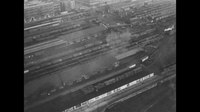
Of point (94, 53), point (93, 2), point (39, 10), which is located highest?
point (93, 2)

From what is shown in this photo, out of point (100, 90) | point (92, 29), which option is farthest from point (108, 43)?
point (100, 90)

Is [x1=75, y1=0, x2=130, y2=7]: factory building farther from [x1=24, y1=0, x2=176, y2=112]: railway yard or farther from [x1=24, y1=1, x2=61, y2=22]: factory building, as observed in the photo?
[x1=24, y1=1, x2=61, y2=22]: factory building

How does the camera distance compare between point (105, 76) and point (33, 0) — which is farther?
point (33, 0)

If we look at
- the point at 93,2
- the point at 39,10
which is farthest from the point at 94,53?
the point at 39,10

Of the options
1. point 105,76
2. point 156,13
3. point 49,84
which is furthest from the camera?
point 156,13

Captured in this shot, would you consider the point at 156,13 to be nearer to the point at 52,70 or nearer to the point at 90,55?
the point at 90,55

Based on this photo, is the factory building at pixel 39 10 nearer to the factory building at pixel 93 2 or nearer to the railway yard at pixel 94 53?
the railway yard at pixel 94 53

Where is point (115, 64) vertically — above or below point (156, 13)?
below

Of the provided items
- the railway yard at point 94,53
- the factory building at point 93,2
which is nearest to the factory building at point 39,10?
the railway yard at point 94,53

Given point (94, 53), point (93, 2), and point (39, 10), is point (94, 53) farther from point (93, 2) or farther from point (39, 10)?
point (39, 10)
